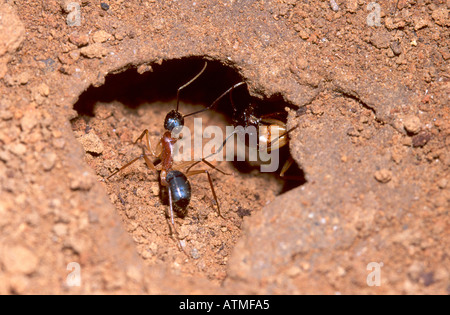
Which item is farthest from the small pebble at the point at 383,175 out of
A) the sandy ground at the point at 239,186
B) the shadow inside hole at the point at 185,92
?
the shadow inside hole at the point at 185,92

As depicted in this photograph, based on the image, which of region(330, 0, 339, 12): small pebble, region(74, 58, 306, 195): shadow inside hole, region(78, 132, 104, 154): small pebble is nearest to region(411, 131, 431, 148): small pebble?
region(74, 58, 306, 195): shadow inside hole

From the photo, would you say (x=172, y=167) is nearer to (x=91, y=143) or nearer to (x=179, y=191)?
(x=179, y=191)

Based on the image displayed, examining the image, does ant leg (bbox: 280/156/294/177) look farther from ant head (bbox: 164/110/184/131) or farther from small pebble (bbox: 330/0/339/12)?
small pebble (bbox: 330/0/339/12)

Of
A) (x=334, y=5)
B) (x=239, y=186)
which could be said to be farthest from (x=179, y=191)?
(x=334, y=5)

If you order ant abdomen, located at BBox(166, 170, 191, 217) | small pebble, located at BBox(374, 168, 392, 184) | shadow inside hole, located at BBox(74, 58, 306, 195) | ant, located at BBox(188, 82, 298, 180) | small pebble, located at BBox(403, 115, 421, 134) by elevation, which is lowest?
small pebble, located at BBox(374, 168, 392, 184)
